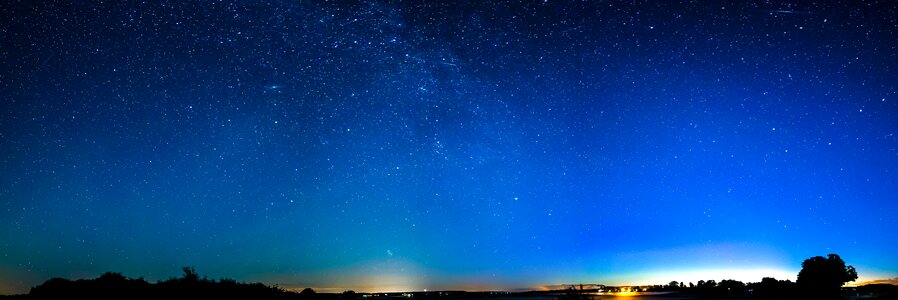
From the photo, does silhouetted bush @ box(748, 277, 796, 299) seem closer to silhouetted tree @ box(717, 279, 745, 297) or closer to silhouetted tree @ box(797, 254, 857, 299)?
silhouetted tree @ box(797, 254, 857, 299)

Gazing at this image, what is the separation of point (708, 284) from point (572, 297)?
383 ft

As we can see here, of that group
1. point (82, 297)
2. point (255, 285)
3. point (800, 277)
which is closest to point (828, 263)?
point (800, 277)

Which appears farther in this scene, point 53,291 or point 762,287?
point 762,287

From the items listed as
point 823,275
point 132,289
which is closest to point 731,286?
point 823,275

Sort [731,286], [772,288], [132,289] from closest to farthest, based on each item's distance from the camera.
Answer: [132,289]
[772,288]
[731,286]

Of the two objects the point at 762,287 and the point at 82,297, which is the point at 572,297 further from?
the point at 82,297

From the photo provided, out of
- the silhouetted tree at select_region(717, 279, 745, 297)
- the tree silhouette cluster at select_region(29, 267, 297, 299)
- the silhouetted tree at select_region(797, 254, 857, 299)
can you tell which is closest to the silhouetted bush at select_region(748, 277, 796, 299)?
the silhouetted tree at select_region(797, 254, 857, 299)

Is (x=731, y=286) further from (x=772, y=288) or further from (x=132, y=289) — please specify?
(x=132, y=289)

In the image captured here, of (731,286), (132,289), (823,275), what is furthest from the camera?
(731,286)

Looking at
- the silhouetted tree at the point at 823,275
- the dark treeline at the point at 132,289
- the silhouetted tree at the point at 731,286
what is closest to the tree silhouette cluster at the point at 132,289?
the dark treeline at the point at 132,289

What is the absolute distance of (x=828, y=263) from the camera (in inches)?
3425

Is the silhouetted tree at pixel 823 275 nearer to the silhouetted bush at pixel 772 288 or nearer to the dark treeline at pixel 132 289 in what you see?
the silhouetted bush at pixel 772 288

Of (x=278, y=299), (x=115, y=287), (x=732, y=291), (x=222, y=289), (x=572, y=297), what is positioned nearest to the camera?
(x=115, y=287)

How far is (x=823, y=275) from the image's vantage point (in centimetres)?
8612
